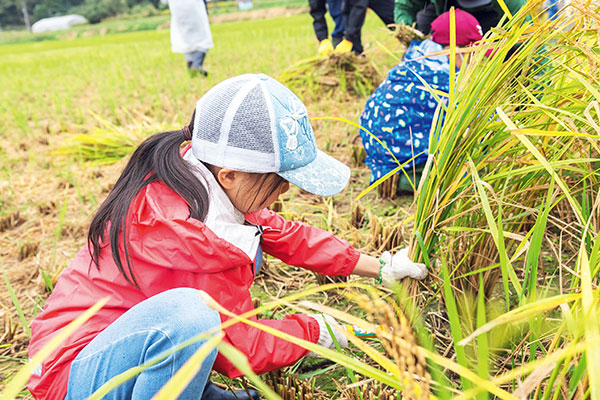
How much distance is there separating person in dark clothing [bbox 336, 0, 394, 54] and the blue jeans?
3.24 m

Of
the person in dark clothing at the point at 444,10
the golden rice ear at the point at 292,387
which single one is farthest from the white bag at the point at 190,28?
the golden rice ear at the point at 292,387

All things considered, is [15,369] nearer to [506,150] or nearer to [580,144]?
[506,150]

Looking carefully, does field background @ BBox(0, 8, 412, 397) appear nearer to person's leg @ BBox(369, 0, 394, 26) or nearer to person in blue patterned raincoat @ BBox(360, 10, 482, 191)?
person in blue patterned raincoat @ BBox(360, 10, 482, 191)

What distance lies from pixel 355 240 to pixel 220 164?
779 millimetres

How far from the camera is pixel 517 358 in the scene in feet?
3.72

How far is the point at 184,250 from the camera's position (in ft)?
3.29

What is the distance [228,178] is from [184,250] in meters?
0.20

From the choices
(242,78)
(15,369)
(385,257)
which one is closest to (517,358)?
(385,257)

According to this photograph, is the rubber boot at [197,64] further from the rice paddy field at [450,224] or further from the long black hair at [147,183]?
the long black hair at [147,183]

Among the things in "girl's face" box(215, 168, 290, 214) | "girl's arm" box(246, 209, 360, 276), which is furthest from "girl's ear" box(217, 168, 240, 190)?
"girl's arm" box(246, 209, 360, 276)

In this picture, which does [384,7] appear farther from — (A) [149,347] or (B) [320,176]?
(A) [149,347]

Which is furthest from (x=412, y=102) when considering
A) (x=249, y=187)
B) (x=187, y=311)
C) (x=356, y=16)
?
(x=356, y=16)

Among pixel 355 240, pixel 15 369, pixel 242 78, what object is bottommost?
pixel 15 369

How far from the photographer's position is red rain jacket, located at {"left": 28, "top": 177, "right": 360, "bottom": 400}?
100 cm
